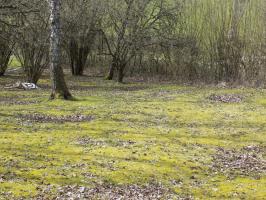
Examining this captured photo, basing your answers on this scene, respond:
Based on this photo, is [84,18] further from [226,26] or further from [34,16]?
[226,26]

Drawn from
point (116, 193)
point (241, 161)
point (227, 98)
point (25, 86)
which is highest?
point (25, 86)

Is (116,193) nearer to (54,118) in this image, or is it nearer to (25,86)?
(54,118)

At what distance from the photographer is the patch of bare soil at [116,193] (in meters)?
9.99

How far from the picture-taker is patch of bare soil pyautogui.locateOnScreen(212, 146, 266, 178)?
1232cm

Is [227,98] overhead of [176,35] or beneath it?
beneath

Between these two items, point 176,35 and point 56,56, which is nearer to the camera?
point 56,56

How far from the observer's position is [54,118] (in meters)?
18.7

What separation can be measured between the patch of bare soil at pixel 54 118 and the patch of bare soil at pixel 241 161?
6.35m

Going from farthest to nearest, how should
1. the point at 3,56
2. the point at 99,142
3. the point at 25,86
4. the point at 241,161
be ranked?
the point at 3,56, the point at 25,86, the point at 99,142, the point at 241,161

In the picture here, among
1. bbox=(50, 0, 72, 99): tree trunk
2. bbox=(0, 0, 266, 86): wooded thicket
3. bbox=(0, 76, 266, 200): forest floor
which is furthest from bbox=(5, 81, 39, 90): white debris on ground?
bbox=(50, 0, 72, 99): tree trunk

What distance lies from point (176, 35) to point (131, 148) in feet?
84.6

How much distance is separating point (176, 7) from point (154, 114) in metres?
18.6

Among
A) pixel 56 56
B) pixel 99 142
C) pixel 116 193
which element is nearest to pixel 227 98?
pixel 56 56

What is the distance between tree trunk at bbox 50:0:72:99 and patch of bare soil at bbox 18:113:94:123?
3.76 meters
